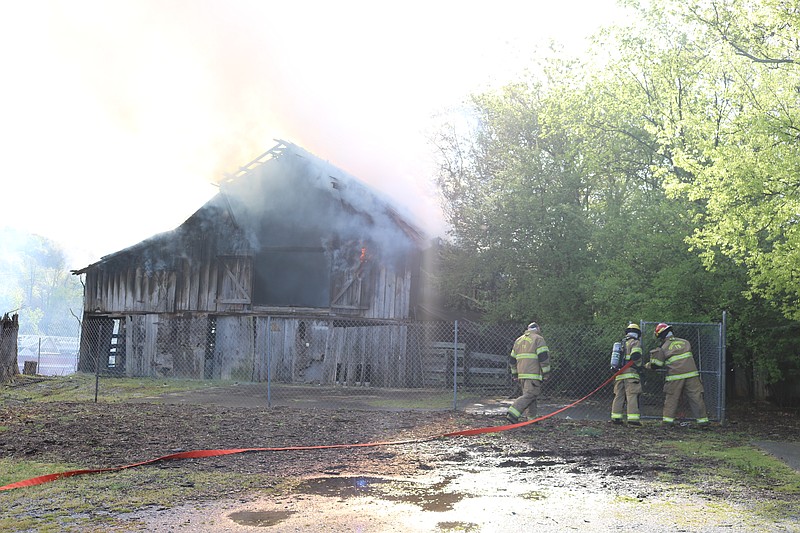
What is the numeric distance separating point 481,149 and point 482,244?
6.93m

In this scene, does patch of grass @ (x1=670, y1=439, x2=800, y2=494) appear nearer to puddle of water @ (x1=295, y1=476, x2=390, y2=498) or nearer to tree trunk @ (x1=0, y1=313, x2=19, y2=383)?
puddle of water @ (x1=295, y1=476, x2=390, y2=498)

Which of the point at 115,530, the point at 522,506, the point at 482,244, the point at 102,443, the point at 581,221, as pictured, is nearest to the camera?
the point at 115,530

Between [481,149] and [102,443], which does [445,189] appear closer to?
[481,149]

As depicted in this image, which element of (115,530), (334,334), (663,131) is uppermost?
(663,131)

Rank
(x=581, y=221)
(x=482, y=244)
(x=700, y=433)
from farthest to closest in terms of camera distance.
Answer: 1. (x=482, y=244)
2. (x=581, y=221)
3. (x=700, y=433)

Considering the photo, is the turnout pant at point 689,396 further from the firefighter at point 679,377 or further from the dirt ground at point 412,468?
the dirt ground at point 412,468

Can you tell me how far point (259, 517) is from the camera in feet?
19.5

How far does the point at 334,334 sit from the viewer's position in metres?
21.9

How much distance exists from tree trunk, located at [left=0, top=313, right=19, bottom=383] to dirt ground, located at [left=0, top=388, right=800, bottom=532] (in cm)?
702

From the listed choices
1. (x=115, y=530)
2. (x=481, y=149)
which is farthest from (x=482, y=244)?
Answer: (x=115, y=530)

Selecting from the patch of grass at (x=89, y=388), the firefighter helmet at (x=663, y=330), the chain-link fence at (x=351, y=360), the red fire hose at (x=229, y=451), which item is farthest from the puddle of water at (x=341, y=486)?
the patch of grass at (x=89, y=388)

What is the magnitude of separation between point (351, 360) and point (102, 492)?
1492 centimetres

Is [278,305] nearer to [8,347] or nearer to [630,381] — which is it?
[8,347]

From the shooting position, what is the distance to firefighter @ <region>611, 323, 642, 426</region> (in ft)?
40.8
